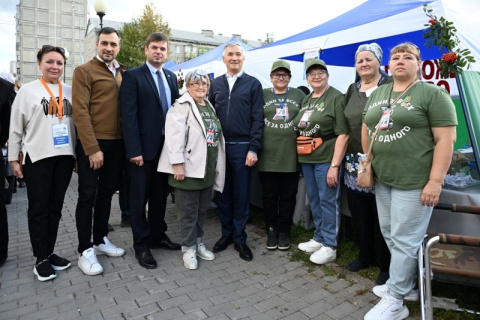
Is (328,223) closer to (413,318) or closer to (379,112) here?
(413,318)

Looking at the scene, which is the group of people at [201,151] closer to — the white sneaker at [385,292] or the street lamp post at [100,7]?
the white sneaker at [385,292]

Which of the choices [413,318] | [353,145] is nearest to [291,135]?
[353,145]

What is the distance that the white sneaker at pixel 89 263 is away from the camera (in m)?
2.96

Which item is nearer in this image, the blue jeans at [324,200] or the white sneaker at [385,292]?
the white sneaker at [385,292]

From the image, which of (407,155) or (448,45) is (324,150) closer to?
(407,155)

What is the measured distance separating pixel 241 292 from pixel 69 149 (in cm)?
186

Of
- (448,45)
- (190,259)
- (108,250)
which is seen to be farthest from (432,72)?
(108,250)

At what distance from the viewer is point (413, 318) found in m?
2.34

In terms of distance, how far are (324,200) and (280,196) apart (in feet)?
1.64

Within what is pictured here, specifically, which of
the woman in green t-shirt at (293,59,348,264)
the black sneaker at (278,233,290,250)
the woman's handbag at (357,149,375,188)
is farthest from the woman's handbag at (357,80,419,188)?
the black sneaker at (278,233,290,250)

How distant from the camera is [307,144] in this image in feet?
10.2

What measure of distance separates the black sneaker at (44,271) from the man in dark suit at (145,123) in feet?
2.35

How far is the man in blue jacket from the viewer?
329 centimetres

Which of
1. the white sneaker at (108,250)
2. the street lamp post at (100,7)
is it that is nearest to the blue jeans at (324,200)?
the white sneaker at (108,250)
